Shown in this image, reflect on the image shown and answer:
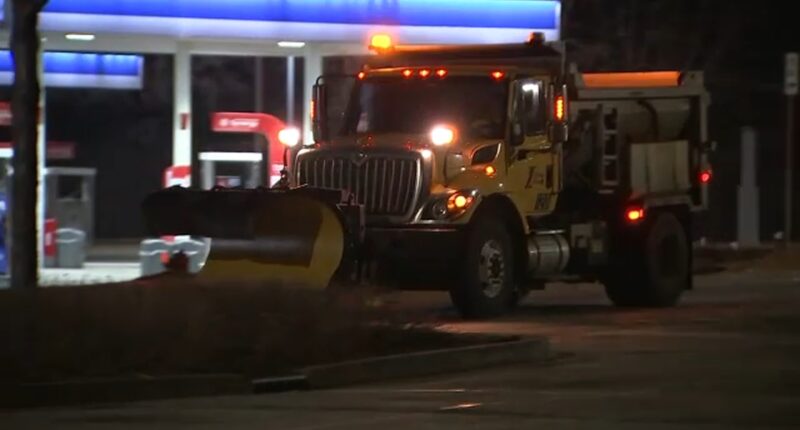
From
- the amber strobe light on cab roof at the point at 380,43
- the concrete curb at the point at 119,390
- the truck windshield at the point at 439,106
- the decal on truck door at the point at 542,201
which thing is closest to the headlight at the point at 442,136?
the truck windshield at the point at 439,106

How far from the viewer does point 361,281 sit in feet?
58.3

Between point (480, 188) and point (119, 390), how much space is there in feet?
23.8

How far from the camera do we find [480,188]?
18.5 m

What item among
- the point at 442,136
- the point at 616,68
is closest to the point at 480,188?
the point at 442,136

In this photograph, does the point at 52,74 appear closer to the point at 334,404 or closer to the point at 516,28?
the point at 516,28

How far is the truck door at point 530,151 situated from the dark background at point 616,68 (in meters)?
11.3

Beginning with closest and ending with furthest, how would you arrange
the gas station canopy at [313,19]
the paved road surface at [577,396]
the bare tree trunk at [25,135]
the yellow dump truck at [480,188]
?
the paved road surface at [577,396]
the bare tree trunk at [25,135]
the yellow dump truck at [480,188]
the gas station canopy at [313,19]

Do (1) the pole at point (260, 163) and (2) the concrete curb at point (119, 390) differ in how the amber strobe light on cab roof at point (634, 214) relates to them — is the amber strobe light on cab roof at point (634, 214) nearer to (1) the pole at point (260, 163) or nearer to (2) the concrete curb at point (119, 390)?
(1) the pole at point (260, 163)

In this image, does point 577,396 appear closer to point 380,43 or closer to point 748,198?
point 380,43

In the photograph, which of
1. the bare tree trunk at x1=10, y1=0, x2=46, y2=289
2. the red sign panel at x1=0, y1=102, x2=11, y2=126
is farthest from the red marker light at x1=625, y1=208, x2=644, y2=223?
the red sign panel at x1=0, y1=102, x2=11, y2=126

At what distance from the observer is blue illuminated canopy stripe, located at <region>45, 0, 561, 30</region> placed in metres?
23.9

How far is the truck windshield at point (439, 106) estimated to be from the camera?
1895cm

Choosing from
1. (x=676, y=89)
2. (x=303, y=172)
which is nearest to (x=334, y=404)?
(x=303, y=172)

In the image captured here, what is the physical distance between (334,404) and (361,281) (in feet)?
19.1
